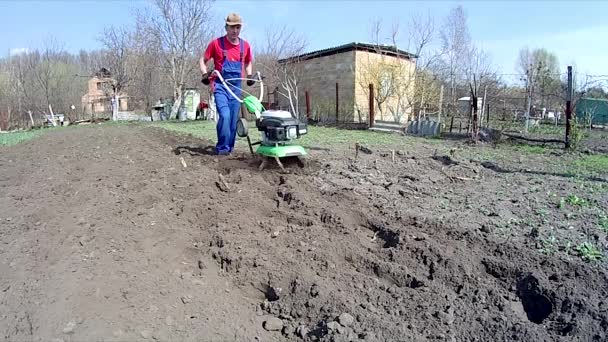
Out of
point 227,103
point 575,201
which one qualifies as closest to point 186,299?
point 575,201

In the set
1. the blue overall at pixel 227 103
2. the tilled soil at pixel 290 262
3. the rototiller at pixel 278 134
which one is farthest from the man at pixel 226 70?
the tilled soil at pixel 290 262

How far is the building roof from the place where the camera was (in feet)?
69.0

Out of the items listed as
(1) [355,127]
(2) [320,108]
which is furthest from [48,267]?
(2) [320,108]

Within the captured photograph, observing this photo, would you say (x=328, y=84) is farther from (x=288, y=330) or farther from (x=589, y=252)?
(x=288, y=330)

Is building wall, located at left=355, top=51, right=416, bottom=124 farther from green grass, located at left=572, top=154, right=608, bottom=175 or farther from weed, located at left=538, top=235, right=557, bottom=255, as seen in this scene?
weed, located at left=538, top=235, right=557, bottom=255

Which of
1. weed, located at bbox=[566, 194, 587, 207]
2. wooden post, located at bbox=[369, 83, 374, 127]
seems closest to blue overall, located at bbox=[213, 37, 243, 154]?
weed, located at bbox=[566, 194, 587, 207]

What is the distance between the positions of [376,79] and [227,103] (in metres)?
13.8

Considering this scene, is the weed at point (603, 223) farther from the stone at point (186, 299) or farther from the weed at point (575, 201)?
the stone at point (186, 299)

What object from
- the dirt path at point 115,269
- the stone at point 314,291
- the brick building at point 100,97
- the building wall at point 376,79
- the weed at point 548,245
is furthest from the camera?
the brick building at point 100,97

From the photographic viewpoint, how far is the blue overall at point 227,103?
6512 mm

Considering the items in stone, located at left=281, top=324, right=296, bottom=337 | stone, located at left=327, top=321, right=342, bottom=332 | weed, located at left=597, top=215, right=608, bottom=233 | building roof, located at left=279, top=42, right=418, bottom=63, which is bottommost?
stone, located at left=281, top=324, right=296, bottom=337

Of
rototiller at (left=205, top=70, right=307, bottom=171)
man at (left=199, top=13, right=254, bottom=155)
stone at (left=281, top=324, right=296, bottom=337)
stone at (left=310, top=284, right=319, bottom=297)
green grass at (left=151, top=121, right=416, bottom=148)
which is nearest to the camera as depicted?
stone at (left=281, top=324, right=296, bottom=337)

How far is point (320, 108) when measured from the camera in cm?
2191

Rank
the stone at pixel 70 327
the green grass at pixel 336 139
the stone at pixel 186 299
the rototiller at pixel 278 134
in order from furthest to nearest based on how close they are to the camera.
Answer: the green grass at pixel 336 139 → the rototiller at pixel 278 134 → the stone at pixel 186 299 → the stone at pixel 70 327
